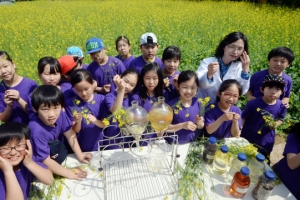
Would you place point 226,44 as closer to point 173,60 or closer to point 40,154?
point 173,60

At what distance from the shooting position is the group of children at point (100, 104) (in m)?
1.48

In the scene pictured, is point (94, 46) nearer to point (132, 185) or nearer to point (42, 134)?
point (42, 134)

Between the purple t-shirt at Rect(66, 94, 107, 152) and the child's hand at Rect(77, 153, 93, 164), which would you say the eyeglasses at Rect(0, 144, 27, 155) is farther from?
the purple t-shirt at Rect(66, 94, 107, 152)

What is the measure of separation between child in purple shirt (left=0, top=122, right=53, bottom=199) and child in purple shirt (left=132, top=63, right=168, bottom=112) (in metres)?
1.19

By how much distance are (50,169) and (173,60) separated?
194 cm

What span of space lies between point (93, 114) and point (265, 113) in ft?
6.44

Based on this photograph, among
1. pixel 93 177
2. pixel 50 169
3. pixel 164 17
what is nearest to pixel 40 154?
pixel 50 169

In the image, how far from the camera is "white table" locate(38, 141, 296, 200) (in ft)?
4.90

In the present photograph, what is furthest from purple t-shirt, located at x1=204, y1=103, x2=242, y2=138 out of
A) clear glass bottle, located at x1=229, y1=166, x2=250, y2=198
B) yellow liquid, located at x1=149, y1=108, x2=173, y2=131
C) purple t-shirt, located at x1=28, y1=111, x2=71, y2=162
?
purple t-shirt, located at x1=28, y1=111, x2=71, y2=162

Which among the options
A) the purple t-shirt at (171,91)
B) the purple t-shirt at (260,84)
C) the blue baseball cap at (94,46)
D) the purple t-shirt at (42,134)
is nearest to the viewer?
the purple t-shirt at (42,134)

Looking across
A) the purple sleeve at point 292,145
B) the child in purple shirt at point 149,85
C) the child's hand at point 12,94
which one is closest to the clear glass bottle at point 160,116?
the child in purple shirt at point 149,85

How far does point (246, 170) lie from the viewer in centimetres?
137

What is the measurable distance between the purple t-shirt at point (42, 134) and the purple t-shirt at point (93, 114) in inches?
8.7

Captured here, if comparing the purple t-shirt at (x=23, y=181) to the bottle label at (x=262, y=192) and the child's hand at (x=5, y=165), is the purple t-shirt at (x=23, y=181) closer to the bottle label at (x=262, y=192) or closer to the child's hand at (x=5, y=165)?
the child's hand at (x=5, y=165)
